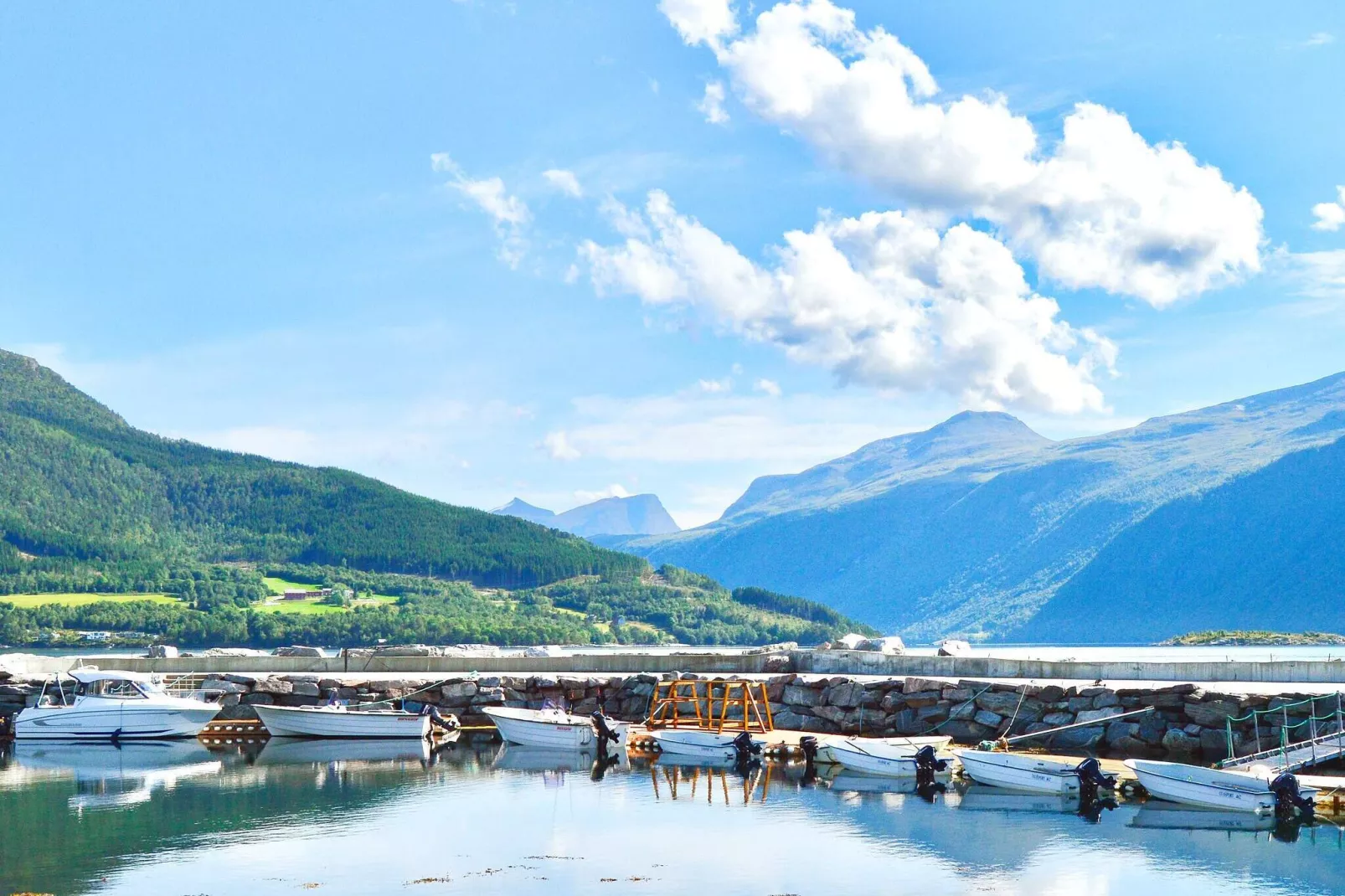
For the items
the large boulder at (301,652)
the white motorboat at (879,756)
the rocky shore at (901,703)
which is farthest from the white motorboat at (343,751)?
the white motorboat at (879,756)

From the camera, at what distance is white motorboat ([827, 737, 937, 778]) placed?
4119 centimetres

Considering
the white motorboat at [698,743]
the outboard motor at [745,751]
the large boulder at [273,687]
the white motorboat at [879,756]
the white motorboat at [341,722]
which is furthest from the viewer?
the large boulder at [273,687]

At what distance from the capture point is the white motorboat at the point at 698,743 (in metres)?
44.8

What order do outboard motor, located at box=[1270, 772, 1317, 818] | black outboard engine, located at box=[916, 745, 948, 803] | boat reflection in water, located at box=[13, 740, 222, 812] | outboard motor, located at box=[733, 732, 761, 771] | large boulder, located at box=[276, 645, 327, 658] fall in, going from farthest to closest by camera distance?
1. large boulder, located at box=[276, 645, 327, 658]
2. outboard motor, located at box=[733, 732, 761, 771]
3. black outboard engine, located at box=[916, 745, 948, 803]
4. boat reflection in water, located at box=[13, 740, 222, 812]
5. outboard motor, located at box=[1270, 772, 1317, 818]

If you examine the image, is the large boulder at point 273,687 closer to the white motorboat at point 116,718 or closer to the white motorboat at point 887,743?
the white motorboat at point 116,718

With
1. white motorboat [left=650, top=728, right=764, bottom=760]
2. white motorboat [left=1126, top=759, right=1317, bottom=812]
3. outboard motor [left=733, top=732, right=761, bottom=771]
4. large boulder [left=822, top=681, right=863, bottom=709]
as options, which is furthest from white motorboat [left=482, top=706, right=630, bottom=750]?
white motorboat [left=1126, top=759, right=1317, bottom=812]

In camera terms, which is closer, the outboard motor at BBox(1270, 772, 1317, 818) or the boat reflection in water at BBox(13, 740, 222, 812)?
the outboard motor at BBox(1270, 772, 1317, 818)

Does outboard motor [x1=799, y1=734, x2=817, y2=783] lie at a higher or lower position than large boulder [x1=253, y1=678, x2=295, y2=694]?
lower

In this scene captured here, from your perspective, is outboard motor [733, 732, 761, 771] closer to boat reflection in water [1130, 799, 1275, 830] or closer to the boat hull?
boat reflection in water [1130, 799, 1275, 830]

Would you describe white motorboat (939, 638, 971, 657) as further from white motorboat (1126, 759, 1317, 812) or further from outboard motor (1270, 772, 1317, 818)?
outboard motor (1270, 772, 1317, 818)

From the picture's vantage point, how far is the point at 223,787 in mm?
40562

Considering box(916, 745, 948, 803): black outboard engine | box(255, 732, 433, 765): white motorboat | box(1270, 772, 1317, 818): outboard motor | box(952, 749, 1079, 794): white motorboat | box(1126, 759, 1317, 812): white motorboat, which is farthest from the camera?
box(255, 732, 433, 765): white motorboat

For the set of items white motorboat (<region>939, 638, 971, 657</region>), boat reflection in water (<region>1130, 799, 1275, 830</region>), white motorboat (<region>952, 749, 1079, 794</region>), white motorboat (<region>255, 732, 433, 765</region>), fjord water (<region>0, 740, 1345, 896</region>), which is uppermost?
white motorboat (<region>939, 638, 971, 657</region>)

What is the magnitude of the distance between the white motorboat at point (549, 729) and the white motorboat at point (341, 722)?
296cm
